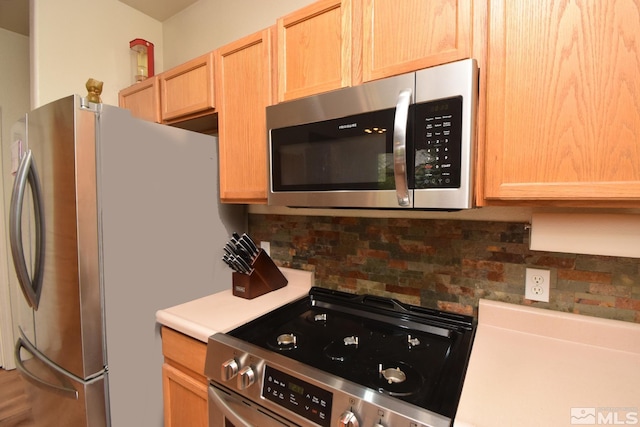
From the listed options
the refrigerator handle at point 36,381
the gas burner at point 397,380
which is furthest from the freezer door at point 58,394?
the gas burner at point 397,380

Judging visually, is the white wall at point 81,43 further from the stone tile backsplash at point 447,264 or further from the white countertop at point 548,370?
the white countertop at point 548,370

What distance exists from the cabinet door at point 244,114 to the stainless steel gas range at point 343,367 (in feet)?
1.97

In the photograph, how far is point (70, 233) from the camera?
1078 millimetres

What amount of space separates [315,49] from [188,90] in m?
0.80

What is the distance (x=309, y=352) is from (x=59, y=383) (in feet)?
3.50

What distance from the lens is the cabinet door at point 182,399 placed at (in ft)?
3.55

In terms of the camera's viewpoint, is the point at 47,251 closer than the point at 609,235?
No

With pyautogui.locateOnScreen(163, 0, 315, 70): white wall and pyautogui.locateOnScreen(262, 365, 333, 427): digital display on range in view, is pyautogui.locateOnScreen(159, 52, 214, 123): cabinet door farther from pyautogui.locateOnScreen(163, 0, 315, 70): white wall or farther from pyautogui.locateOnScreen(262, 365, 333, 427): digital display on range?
pyautogui.locateOnScreen(262, 365, 333, 427): digital display on range

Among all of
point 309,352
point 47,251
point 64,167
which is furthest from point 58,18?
point 309,352

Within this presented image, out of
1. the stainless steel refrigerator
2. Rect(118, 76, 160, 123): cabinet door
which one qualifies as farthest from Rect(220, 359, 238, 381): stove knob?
Rect(118, 76, 160, 123): cabinet door

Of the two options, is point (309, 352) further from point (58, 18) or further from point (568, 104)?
point (58, 18)

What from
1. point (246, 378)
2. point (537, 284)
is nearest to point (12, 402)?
point (246, 378)

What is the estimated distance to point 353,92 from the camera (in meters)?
0.95

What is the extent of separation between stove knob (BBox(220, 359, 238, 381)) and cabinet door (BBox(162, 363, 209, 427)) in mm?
210
